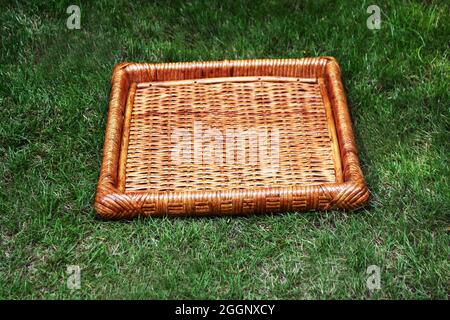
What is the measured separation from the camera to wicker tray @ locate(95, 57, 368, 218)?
2900 millimetres

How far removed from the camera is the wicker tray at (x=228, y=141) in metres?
2.90

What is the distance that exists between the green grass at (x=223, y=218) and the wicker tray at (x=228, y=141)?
0.12m

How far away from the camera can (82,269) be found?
2.78m

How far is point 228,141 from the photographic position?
323cm

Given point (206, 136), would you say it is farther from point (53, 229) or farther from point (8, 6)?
point (8, 6)

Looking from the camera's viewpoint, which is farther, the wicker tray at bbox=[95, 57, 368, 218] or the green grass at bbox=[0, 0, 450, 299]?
the wicker tray at bbox=[95, 57, 368, 218]

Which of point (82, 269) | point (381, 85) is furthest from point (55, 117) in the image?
point (381, 85)

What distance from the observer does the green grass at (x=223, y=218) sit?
108 inches

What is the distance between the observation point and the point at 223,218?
2.96 meters

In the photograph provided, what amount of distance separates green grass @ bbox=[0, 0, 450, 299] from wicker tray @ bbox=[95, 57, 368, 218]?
119 millimetres

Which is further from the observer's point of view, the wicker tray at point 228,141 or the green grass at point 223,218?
the wicker tray at point 228,141

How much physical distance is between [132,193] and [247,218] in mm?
509

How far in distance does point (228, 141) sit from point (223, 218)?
44cm

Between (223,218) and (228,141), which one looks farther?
(228,141)
